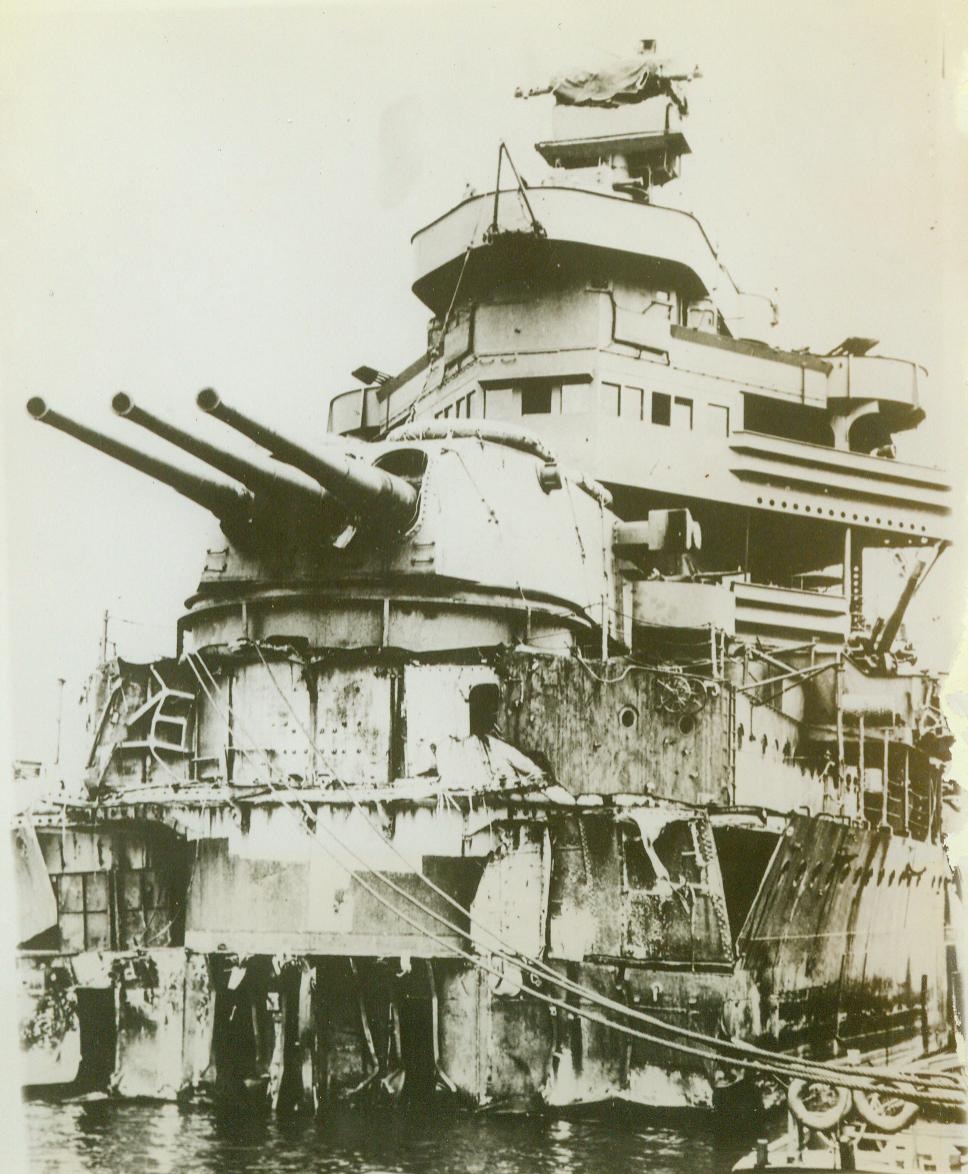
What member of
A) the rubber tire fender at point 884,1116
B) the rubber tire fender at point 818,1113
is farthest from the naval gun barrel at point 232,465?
the rubber tire fender at point 884,1116

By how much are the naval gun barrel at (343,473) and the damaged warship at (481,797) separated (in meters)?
0.02

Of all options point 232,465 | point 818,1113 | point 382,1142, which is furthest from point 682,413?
point 382,1142

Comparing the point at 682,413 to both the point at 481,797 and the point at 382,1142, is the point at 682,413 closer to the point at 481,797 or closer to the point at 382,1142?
the point at 481,797

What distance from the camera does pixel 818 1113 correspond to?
4398 mm

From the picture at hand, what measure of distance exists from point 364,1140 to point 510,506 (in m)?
2.32

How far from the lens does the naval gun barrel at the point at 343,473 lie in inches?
169

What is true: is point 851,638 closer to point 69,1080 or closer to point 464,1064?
point 464,1064

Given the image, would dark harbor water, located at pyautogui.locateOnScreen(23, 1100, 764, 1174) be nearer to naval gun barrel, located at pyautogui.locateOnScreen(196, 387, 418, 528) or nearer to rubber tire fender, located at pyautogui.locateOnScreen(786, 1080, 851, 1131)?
rubber tire fender, located at pyautogui.locateOnScreen(786, 1080, 851, 1131)

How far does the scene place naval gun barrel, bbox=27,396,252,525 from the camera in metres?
4.62

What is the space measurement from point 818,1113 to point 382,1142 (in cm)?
133

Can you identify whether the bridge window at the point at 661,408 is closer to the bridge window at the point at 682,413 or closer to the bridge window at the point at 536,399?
the bridge window at the point at 682,413

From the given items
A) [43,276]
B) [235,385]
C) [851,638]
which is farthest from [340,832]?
[851,638]

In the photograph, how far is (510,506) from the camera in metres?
5.49

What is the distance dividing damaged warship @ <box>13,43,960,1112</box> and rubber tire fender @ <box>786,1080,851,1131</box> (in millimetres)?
105
